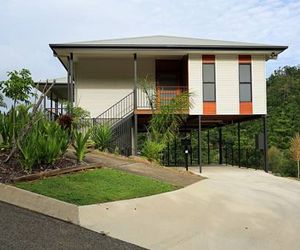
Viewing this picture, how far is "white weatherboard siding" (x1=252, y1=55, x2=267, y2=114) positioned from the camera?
2278 cm

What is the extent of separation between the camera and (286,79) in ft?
216

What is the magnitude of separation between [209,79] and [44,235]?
53.7ft

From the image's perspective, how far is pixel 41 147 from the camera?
1155cm

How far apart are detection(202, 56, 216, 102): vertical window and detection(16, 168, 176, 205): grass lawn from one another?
34.0 feet

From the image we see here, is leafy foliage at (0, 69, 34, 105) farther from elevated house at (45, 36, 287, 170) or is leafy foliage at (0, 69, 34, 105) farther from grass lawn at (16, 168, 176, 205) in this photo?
grass lawn at (16, 168, 176, 205)

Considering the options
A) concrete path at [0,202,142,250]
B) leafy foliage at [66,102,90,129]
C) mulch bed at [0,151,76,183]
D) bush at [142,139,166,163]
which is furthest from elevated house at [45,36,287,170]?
concrete path at [0,202,142,250]

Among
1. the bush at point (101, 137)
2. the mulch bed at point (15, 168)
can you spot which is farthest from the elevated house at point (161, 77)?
the mulch bed at point (15, 168)

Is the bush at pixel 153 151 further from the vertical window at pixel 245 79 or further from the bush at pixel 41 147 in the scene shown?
the bush at pixel 41 147

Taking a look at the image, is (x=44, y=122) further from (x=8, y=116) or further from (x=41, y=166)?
(x=41, y=166)

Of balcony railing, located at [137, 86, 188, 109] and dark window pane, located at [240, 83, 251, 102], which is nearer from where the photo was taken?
balcony railing, located at [137, 86, 188, 109]

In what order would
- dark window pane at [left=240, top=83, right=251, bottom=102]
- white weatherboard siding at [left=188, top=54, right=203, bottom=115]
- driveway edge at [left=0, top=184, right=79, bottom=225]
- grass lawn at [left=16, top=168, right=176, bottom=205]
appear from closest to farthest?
driveway edge at [left=0, top=184, right=79, bottom=225]
grass lawn at [left=16, top=168, right=176, bottom=205]
white weatherboard siding at [left=188, top=54, right=203, bottom=115]
dark window pane at [left=240, top=83, right=251, bottom=102]

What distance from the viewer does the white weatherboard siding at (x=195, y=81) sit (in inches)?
881

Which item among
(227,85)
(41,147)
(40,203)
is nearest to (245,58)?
(227,85)

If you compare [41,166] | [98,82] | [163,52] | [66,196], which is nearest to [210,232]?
[66,196]
